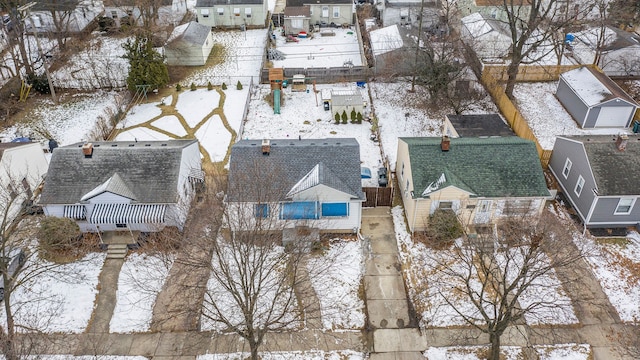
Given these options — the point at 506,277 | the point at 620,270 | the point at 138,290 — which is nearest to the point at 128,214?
the point at 138,290

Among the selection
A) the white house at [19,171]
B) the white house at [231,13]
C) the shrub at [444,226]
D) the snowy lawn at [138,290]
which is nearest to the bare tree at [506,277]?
the shrub at [444,226]

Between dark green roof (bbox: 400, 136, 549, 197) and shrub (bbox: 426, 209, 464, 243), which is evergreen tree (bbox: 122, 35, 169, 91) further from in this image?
shrub (bbox: 426, 209, 464, 243)

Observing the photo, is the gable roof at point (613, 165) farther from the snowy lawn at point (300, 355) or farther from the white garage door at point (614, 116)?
the snowy lawn at point (300, 355)

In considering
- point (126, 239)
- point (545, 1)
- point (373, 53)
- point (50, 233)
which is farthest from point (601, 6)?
point (50, 233)

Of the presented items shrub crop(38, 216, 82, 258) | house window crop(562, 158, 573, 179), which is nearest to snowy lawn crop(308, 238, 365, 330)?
shrub crop(38, 216, 82, 258)

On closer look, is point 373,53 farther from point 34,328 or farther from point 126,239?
point 34,328
